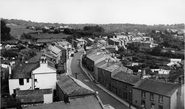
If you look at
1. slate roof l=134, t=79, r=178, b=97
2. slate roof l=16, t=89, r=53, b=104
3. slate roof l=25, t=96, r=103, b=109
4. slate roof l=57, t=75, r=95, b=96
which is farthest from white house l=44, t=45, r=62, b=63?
slate roof l=25, t=96, r=103, b=109

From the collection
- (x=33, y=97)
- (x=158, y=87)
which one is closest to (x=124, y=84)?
(x=158, y=87)

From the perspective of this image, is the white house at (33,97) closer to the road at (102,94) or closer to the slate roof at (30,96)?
the slate roof at (30,96)

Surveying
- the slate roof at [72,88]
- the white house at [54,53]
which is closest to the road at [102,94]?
the white house at [54,53]

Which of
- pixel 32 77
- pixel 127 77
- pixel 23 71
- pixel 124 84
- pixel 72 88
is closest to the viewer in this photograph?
pixel 72 88

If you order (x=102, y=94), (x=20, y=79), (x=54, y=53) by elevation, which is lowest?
(x=102, y=94)

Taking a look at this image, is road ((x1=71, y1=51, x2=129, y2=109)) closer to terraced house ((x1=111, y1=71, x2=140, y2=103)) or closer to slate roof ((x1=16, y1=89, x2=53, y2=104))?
terraced house ((x1=111, y1=71, x2=140, y2=103))

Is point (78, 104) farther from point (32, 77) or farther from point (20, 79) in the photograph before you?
point (20, 79)

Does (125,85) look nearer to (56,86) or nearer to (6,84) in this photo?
(56,86)
